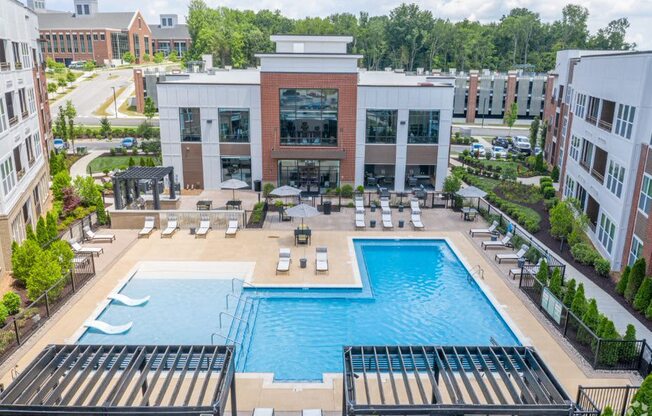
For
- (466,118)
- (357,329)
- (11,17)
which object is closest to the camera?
(357,329)

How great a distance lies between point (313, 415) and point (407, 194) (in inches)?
915

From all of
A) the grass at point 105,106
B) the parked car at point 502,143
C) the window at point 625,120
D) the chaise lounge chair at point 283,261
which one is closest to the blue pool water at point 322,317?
the chaise lounge chair at point 283,261

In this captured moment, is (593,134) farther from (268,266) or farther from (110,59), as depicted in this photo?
(110,59)

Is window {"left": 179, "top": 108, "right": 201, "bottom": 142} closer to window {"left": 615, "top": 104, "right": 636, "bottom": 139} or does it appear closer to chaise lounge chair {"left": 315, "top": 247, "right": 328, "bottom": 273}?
chaise lounge chair {"left": 315, "top": 247, "right": 328, "bottom": 273}

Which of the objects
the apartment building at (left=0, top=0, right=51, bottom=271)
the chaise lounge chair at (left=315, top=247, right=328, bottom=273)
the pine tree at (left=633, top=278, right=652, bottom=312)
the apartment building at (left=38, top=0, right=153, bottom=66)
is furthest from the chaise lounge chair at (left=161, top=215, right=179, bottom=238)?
the apartment building at (left=38, top=0, right=153, bottom=66)

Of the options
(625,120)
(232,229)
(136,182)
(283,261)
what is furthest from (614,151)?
(136,182)

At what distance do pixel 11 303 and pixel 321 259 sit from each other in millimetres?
12228

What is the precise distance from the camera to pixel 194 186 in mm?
36750

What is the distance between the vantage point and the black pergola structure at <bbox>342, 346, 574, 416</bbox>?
10094 millimetres

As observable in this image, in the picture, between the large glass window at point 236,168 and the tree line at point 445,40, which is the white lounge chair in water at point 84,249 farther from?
the tree line at point 445,40

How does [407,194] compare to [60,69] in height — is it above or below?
below

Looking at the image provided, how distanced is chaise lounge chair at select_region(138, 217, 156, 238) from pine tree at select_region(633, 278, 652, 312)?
74.9 ft

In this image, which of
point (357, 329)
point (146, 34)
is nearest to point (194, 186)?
point (357, 329)

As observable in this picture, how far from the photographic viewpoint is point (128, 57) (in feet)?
376
